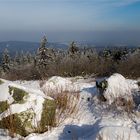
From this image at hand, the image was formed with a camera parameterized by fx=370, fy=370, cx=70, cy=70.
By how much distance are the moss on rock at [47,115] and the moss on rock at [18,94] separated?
40 centimetres

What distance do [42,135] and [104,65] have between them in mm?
18783

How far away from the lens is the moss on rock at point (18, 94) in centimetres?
652

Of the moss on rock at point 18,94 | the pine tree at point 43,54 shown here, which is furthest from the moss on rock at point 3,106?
the pine tree at point 43,54

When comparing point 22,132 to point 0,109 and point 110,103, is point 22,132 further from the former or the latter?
point 110,103

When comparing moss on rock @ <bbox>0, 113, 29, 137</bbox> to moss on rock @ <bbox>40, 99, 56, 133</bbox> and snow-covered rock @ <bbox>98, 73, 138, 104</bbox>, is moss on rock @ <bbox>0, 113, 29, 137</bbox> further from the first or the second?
snow-covered rock @ <bbox>98, 73, 138, 104</bbox>

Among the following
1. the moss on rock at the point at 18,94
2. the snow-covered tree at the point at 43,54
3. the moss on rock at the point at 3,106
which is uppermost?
the moss on rock at the point at 18,94

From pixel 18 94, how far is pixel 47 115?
0.65 metres

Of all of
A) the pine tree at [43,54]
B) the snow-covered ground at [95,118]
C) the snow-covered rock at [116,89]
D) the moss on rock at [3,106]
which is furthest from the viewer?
the pine tree at [43,54]

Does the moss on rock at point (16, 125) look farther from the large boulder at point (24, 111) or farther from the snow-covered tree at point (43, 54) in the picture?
the snow-covered tree at point (43, 54)

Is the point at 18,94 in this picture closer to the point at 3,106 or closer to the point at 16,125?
the point at 3,106

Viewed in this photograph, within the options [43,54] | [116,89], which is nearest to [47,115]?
[116,89]

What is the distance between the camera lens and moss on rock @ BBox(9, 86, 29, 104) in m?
6.52

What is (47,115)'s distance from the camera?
6551 mm

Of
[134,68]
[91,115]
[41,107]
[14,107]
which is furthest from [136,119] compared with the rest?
[134,68]
